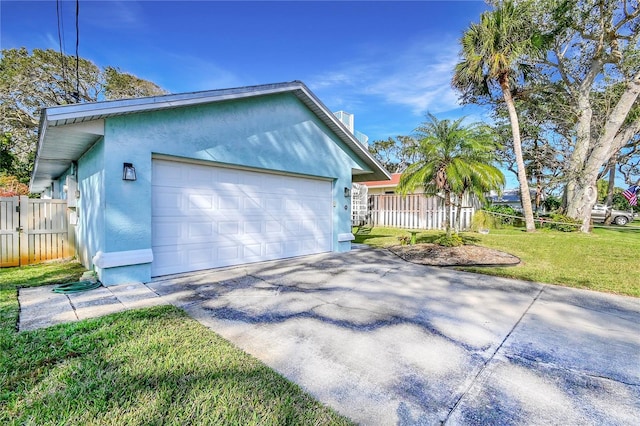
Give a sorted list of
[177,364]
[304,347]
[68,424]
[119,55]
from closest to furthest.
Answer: [68,424] → [177,364] → [304,347] → [119,55]

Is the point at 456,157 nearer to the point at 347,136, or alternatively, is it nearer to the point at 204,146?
the point at 347,136

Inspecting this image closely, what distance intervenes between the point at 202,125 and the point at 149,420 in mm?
5260

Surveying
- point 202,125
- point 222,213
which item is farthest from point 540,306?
point 202,125

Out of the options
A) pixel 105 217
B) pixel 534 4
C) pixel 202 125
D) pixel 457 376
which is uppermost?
pixel 534 4

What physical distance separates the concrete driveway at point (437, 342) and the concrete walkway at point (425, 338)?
14 millimetres

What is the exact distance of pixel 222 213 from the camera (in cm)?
657

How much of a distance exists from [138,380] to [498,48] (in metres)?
15.1

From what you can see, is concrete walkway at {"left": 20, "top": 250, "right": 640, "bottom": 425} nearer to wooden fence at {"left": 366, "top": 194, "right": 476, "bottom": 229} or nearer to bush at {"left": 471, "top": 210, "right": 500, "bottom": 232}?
bush at {"left": 471, "top": 210, "right": 500, "bottom": 232}

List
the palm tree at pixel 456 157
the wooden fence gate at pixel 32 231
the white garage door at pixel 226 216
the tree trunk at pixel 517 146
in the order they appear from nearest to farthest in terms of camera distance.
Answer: the white garage door at pixel 226 216, the wooden fence gate at pixel 32 231, the palm tree at pixel 456 157, the tree trunk at pixel 517 146

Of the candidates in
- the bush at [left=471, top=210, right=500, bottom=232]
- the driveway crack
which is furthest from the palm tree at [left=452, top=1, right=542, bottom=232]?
the driveway crack

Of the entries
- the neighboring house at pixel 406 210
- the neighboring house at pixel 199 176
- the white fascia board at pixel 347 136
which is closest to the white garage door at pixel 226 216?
the neighboring house at pixel 199 176

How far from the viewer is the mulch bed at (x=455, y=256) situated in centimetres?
738

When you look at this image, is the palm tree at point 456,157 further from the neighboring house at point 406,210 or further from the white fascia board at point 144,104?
the neighboring house at point 406,210

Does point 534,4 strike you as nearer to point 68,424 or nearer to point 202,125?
point 202,125
